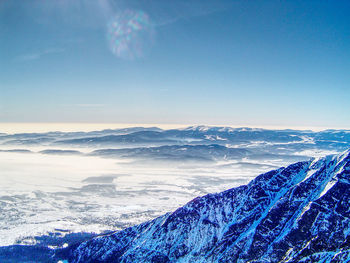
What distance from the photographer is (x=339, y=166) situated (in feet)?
550

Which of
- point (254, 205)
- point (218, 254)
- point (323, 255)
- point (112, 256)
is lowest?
point (112, 256)

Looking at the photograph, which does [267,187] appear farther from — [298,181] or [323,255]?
[323,255]

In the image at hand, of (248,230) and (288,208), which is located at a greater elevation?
(288,208)

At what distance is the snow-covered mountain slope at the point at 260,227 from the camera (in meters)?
137

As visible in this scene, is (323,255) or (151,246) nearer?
(323,255)

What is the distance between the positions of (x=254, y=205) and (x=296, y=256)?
43.4 m

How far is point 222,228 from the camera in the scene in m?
166

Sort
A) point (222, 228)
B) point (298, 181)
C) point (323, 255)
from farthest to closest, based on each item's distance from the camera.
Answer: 1. point (298, 181)
2. point (222, 228)
3. point (323, 255)

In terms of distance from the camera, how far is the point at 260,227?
153m

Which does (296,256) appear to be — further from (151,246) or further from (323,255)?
(151,246)

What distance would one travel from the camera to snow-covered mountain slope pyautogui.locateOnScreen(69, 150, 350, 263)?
13700cm

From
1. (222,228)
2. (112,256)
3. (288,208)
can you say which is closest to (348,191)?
(288,208)

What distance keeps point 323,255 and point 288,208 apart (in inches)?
1307

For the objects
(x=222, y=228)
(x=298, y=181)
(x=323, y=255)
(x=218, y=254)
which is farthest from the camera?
(x=298, y=181)
